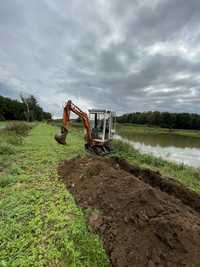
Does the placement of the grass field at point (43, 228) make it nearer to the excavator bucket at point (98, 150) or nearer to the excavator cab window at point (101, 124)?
the excavator bucket at point (98, 150)

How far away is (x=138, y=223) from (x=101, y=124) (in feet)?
23.9

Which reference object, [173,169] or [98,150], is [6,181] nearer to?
[98,150]

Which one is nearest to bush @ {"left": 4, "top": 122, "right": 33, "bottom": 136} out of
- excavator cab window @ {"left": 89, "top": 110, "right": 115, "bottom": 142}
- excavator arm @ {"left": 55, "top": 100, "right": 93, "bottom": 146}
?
excavator arm @ {"left": 55, "top": 100, "right": 93, "bottom": 146}

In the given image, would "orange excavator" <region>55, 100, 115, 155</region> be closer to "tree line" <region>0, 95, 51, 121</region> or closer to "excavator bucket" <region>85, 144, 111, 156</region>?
"excavator bucket" <region>85, 144, 111, 156</region>

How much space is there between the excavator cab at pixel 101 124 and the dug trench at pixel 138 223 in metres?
4.74

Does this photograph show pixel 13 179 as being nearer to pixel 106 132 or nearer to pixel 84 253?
pixel 84 253

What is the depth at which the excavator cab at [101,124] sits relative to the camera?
9.49 m

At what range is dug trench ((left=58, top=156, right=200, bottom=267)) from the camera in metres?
2.32

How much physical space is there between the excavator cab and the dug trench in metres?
4.74

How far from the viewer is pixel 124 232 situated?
2.79m

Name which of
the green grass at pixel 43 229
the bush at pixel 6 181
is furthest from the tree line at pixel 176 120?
the green grass at pixel 43 229

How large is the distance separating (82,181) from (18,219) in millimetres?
2134

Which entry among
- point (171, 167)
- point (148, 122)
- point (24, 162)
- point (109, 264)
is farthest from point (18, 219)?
point (148, 122)

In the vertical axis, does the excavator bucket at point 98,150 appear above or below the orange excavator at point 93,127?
below
